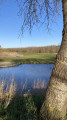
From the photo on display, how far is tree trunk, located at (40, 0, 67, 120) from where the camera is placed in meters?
Result: 1.97

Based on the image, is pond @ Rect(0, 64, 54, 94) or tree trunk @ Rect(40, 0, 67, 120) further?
pond @ Rect(0, 64, 54, 94)

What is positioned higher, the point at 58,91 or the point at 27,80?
the point at 58,91

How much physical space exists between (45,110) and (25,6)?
9.35 ft

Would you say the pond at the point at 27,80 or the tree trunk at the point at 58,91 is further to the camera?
the pond at the point at 27,80

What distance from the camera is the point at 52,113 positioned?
6.68 ft

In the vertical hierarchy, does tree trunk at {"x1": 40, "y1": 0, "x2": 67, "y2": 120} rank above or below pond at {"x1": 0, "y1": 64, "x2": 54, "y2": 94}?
above

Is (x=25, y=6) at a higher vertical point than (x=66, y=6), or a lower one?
higher

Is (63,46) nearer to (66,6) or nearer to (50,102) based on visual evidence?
(66,6)

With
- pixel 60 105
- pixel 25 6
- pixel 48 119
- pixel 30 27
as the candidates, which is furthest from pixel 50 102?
pixel 25 6

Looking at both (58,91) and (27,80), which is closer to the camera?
(58,91)

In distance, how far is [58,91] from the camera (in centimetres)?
197

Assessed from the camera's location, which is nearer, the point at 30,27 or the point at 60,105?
the point at 60,105

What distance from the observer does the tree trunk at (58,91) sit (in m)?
1.97

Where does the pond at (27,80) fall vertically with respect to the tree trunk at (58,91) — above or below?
below
